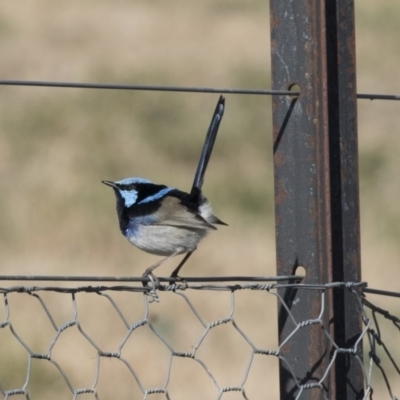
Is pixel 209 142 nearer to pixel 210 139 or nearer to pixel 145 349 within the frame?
pixel 210 139

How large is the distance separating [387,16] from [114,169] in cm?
624

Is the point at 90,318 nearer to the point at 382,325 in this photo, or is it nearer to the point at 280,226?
the point at 382,325

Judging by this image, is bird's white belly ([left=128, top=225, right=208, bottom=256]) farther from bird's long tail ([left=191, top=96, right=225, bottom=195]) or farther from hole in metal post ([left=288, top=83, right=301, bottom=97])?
hole in metal post ([left=288, top=83, right=301, bottom=97])

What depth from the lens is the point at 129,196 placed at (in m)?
4.94

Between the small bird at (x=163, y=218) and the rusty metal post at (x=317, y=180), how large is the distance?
4.59 ft

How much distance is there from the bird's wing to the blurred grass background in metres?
2.61

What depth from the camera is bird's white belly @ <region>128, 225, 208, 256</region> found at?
15.7 ft

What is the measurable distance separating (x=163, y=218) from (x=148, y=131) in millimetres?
7390

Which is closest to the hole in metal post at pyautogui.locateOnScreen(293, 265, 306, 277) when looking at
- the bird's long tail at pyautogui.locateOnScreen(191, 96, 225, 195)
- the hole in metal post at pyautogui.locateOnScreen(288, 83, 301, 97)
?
the hole in metal post at pyautogui.locateOnScreen(288, 83, 301, 97)

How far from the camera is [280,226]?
332cm

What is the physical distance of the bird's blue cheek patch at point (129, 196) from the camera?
16.1ft

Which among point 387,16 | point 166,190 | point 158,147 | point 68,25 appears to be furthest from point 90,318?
point 387,16

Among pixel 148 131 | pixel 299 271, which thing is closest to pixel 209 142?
pixel 299 271

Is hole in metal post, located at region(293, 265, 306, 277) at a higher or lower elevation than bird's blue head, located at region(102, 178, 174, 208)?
lower
